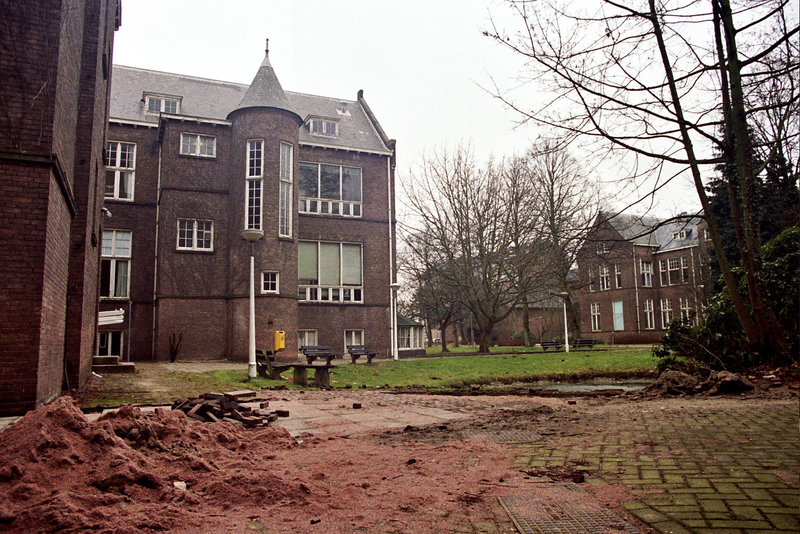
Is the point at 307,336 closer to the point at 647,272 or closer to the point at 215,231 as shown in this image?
the point at 215,231

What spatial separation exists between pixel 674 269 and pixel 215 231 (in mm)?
41648

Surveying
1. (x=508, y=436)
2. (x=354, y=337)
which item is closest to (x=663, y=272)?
(x=354, y=337)

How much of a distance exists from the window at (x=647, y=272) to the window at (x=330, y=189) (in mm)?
32779

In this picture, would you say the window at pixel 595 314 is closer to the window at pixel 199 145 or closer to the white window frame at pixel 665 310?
the white window frame at pixel 665 310

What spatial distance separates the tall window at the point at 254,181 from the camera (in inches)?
993

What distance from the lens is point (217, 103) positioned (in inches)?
1206

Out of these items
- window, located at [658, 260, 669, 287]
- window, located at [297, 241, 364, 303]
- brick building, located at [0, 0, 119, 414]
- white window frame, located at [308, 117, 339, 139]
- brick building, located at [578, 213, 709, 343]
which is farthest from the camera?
window, located at [658, 260, 669, 287]

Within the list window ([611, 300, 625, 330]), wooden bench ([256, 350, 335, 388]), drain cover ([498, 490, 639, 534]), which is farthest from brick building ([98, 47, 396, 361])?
window ([611, 300, 625, 330])

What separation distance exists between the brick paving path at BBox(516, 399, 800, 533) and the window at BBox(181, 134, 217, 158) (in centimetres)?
2335

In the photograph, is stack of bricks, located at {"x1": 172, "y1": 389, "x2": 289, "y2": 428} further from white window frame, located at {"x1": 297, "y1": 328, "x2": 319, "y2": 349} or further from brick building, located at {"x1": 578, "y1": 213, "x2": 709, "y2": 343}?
brick building, located at {"x1": 578, "y1": 213, "x2": 709, "y2": 343}

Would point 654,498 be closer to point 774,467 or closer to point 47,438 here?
point 774,467

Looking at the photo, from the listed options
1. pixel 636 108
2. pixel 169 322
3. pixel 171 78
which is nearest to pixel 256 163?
pixel 169 322

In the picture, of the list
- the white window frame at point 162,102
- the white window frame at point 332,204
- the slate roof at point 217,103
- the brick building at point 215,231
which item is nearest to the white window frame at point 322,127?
the slate roof at point 217,103

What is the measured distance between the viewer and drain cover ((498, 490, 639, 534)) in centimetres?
340
